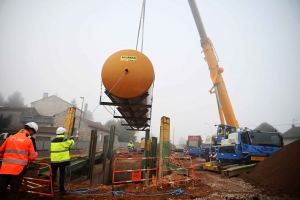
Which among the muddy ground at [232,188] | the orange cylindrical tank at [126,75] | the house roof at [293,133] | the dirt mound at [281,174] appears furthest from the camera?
the house roof at [293,133]

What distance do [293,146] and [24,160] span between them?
9.64m

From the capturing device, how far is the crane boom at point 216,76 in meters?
11.7

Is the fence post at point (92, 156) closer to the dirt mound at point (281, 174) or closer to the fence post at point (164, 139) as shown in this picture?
the fence post at point (164, 139)

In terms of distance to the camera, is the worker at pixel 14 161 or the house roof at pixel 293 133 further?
the house roof at pixel 293 133

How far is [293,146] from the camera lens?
759 centimetres

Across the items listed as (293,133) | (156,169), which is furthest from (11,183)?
(293,133)

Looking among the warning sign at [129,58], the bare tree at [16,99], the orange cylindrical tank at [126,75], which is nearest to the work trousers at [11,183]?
the orange cylindrical tank at [126,75]

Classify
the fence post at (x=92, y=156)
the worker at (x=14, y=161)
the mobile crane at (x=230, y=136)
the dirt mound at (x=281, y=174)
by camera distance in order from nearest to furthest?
the worker at (x=14, y=161)
the dirt mound at (x=281, y=174)
the fence post at (x=92, y=156)
the mobile crane at (x=230, y=136)

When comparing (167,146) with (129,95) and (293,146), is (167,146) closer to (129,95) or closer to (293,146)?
(129,95)

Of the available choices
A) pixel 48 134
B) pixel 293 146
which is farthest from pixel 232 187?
pixel 48 134

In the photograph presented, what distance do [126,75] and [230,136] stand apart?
804 centimetres

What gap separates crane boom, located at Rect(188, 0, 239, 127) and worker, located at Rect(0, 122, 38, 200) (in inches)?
445

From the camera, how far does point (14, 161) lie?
2932mm

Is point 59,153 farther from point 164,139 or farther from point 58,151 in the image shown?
point 164,139
